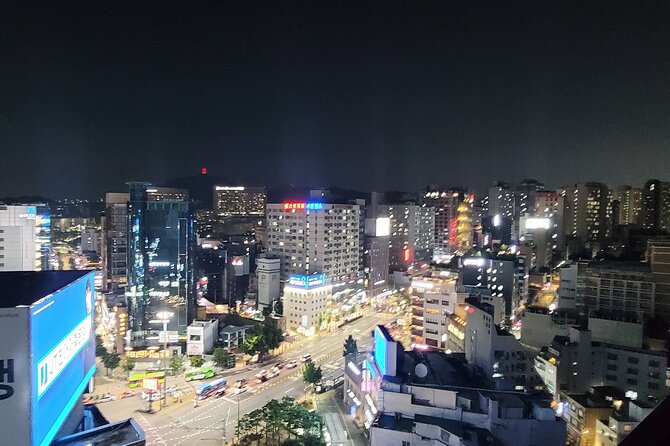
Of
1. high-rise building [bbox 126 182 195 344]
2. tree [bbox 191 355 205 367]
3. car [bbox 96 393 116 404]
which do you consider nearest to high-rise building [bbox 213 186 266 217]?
high-rise building [bbox 126 182 195 344]

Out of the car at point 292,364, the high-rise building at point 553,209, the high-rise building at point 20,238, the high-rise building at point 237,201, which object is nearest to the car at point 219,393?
the car at point 292,364

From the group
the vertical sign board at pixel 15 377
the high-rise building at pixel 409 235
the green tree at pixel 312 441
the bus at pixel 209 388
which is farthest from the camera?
the high-rise building at pixel 409 235

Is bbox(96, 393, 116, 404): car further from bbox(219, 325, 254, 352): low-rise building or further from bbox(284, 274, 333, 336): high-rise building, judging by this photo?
bbox(284, 274, 333, 336): high-rise building

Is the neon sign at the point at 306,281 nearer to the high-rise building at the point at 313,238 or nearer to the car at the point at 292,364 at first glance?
the high-rise building at the point at 313,238

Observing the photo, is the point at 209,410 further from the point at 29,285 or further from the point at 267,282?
the point at 267,282

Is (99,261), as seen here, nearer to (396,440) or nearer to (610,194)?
(396,440)
